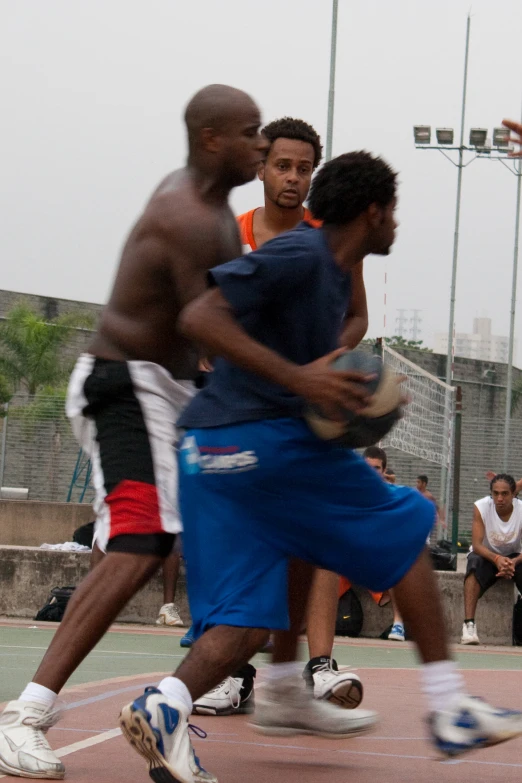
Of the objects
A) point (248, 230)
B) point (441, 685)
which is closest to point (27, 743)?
point (441, 685)

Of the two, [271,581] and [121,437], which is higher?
[121,437]

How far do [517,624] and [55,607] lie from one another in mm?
3727

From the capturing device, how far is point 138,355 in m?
3.95

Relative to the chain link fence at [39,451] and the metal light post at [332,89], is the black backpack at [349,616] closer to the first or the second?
the metal light post at [332,89]

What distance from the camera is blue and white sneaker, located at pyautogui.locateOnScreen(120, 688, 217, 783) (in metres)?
3.34

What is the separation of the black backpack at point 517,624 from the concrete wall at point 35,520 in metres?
11.7

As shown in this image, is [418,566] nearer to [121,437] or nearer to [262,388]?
[262,388]

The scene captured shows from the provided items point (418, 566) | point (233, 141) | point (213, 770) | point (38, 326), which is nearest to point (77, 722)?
point (213, 770)

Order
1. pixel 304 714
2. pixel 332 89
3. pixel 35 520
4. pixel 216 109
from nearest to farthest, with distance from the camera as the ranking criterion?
pixel 216 109, pixel 304 714, pixel 332 89, pixel 35 520

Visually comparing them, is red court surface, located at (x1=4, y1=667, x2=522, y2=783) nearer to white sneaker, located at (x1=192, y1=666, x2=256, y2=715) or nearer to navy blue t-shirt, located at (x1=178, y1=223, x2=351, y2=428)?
white sneaker, located at (x1=192, y1=666, x2=256, y2=715)

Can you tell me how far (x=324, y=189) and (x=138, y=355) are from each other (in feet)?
2.35

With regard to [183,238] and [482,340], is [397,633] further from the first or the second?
[482,340]

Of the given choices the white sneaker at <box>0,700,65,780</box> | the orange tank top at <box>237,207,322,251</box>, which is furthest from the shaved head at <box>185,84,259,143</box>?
the white sneaker at <box>0,700,65,780</box>

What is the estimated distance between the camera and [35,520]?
2220cm
